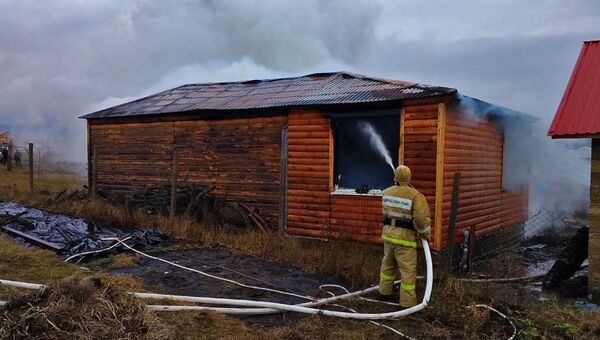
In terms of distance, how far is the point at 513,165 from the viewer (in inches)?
514

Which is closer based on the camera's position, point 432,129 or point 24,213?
point 432,129

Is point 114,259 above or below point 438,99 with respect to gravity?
below

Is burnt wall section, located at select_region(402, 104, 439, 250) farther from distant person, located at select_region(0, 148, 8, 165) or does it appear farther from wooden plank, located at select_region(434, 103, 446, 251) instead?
distant person, located at select_region(0, 148, 8, 165)

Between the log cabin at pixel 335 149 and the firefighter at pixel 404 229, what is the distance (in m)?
2.93

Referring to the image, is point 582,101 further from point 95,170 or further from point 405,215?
point 95,170

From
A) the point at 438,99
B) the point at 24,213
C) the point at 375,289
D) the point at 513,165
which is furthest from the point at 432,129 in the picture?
the point at 24,213

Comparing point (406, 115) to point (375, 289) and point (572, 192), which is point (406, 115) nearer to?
point (375, 289)

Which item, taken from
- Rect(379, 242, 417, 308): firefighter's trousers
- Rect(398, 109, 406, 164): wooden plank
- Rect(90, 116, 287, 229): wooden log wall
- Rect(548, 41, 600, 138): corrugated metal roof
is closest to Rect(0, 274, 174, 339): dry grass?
Rect(379, 242, 417, 308): firefighter's trousers

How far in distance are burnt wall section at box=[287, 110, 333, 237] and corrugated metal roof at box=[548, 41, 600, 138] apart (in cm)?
462

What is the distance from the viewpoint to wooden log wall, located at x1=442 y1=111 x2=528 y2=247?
30.7ft

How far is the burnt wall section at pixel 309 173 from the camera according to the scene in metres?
10.4

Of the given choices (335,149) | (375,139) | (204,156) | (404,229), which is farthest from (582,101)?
(204,156)

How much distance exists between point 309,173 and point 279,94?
2.76 m

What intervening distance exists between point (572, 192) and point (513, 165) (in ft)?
10.8
